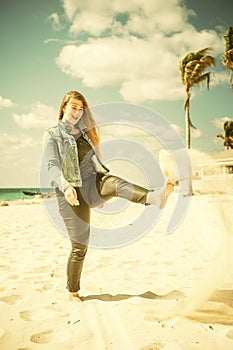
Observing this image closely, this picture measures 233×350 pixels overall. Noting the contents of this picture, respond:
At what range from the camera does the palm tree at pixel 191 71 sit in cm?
2102

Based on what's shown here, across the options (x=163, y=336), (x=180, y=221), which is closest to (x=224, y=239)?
(x=163, y=336)

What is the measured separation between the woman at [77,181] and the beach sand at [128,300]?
43cm

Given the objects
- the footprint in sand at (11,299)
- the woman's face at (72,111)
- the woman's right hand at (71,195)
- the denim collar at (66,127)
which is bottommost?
→ the footprint in sand at (11,299)

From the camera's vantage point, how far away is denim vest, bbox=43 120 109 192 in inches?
103

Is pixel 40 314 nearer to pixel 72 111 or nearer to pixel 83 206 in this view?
pixel 83 206

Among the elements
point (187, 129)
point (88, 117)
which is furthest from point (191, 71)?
point (88, 117)

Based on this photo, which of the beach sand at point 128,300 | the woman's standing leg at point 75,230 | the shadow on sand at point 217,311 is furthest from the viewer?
the woman's standing leg at point 75,230

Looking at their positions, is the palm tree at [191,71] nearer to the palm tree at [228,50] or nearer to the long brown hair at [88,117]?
the palm tree at [228,50]

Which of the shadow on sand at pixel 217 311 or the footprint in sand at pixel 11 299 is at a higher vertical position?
the shadow on sand at pixel 217 311

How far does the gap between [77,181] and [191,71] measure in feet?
69.2

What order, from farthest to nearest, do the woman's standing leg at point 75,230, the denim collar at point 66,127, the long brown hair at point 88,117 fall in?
the long brown hair at point 88,117 < the denim collar at point 66,127 < the woman's standing leg at point 75,230

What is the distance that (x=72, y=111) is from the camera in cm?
287

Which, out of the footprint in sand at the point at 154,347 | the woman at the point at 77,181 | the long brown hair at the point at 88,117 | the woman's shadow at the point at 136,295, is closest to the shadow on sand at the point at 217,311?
the woman's shadow at the point at 136,295

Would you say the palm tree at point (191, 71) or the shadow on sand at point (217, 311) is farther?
the palm tree at point (191, 71)
